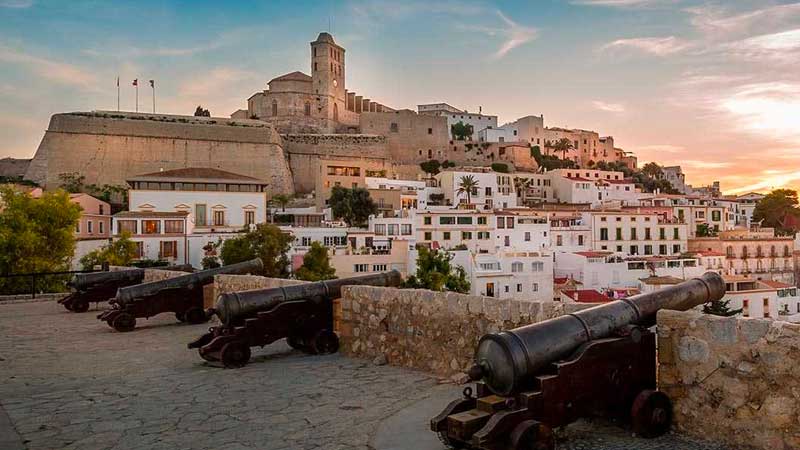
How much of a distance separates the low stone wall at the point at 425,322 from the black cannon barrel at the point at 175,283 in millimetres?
Result: 3862

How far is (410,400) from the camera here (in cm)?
487

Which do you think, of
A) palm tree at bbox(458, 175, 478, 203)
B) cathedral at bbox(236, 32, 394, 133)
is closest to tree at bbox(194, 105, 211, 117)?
cathedral at bbox(236, 32, 394, 133)

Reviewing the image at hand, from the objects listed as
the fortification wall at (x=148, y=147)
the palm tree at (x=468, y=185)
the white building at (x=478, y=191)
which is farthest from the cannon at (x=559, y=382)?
the fortification wall at (x=148, y=147)

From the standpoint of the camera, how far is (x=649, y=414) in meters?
3.79

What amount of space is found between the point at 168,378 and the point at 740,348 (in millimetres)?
5021

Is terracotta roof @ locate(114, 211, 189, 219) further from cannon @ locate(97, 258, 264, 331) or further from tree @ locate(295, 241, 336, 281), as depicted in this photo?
cannon @ locate(97, 258, 264, 331)

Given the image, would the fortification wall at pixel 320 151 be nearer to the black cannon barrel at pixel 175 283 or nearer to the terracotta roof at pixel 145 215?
the terracotta roof at pixel 145 215

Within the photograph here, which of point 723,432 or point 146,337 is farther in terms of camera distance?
point 146,337

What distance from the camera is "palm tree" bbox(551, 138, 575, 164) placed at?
88.1 meters

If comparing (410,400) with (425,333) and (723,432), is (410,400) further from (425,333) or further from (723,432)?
(723,432)

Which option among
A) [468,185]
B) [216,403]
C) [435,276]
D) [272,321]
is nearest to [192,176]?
[435,276]

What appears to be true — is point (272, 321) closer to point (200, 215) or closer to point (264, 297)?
point (264, 297)

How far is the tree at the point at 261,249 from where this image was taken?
31.1m

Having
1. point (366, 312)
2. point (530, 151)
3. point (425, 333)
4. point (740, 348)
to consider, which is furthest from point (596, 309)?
point (530, 151)
